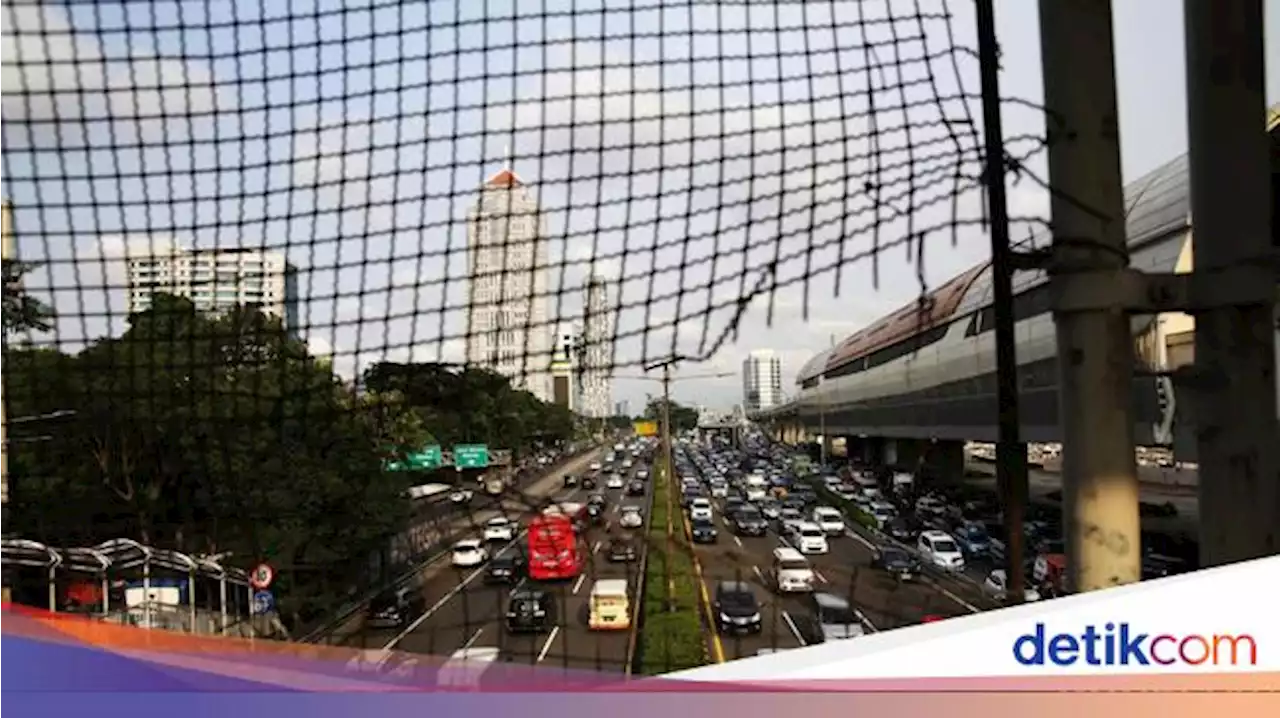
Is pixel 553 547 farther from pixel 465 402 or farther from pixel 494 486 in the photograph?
pixel 465 402

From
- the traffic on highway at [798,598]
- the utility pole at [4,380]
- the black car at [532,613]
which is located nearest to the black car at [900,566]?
the traffic on highway at [798,598]

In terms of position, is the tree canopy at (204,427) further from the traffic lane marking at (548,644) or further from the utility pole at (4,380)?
the traffic lane marking at (548,644)

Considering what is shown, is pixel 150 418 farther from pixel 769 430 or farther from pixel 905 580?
pixel 769 430

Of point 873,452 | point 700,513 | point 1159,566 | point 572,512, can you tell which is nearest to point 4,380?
point 572,512

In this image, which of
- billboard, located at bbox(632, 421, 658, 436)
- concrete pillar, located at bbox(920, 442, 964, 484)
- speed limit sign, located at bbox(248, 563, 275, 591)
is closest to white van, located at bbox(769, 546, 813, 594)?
speed limit sign, located at bbox(248, 563, 275, 591)

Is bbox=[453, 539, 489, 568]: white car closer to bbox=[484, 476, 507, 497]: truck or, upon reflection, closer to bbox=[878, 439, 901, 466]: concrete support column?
bbox=[484, 476, 507, 497]: truck

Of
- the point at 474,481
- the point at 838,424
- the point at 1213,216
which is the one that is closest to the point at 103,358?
the point at 474,481
